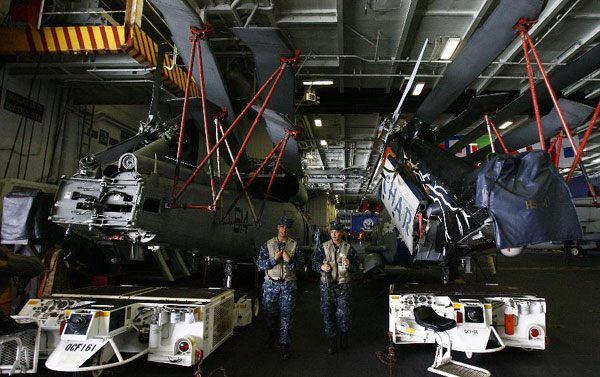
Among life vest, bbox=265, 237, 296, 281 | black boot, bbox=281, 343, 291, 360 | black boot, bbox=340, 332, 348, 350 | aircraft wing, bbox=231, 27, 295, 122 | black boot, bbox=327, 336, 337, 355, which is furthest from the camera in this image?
life vest, bbox=265, 237, 296, 281

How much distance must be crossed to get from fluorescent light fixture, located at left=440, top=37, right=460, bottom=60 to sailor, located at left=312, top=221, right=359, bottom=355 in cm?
544

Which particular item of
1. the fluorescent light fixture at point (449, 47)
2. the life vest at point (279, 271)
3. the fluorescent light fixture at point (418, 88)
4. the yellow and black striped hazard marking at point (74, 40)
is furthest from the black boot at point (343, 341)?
the fluorescent light fixture at point (418, 88)

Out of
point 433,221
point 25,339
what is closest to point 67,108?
point 25,339

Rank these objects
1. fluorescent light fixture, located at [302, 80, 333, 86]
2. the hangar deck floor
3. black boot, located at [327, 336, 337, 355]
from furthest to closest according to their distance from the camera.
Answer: fluorescent light fixture, located at [302, 80, 333, 86]
black boot, located at [327, 336, 337, 355]
the hangar deck floor

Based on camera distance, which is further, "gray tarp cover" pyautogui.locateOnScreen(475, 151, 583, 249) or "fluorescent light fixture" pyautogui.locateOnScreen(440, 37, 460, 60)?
"fluorescent light fixture" pyautogui.locateOnScreen(440, 37, 460, 60)

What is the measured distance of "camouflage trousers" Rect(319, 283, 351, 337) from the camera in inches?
177

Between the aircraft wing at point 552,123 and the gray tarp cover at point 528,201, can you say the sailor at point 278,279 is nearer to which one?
the gray tarp cover at point 528,201

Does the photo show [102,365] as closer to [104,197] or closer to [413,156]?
[104,197]

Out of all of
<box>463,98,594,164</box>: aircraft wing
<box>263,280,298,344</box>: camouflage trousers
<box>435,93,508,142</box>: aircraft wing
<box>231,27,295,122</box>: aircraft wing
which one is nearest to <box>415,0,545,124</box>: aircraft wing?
<box>435,93,508,142</box>: aircraft wing

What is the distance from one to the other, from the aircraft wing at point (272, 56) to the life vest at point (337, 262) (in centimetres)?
198

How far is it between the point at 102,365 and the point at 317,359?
231 cm

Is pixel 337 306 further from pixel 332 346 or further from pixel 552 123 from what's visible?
pixel 552 123

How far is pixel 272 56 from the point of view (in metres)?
3.99

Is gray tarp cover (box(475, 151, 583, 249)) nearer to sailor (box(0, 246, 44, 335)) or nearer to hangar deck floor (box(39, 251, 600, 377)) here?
hangar deck floor (box(39, 251, 600, 377))
